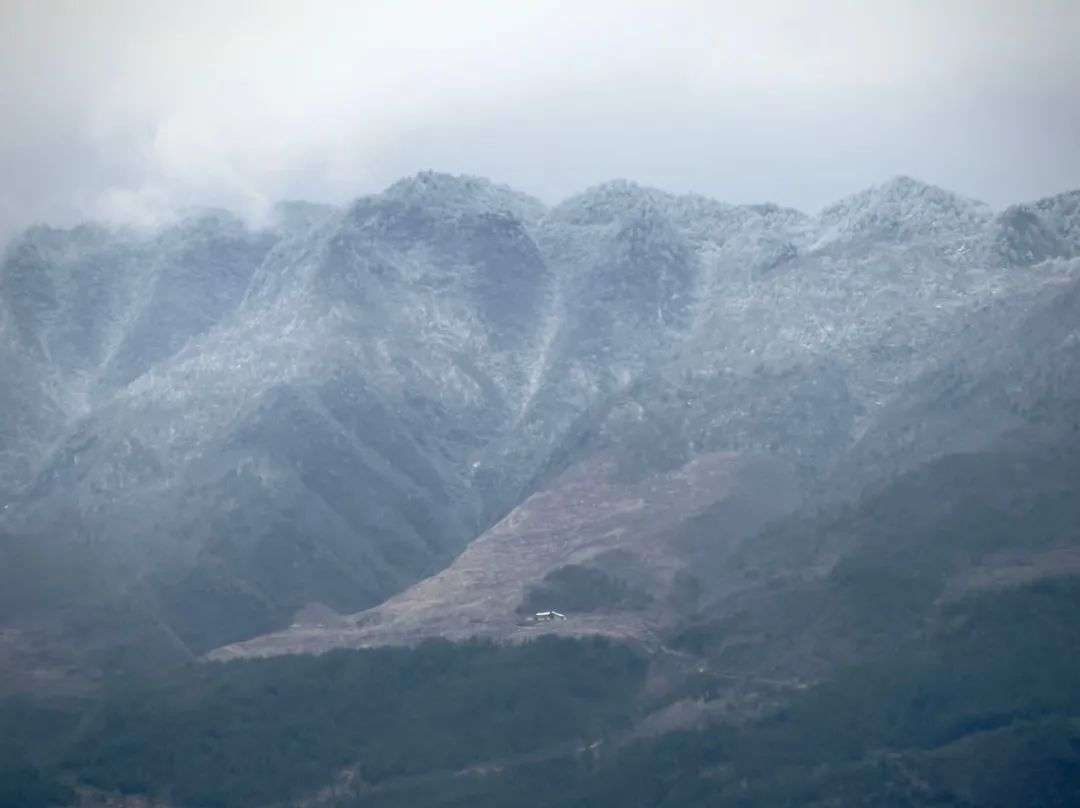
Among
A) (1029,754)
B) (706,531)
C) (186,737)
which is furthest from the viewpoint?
(706,531)

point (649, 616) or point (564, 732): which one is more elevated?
point (649, 616)

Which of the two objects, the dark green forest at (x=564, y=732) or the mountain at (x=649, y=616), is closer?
the dark green forest at (x=564, y=732)

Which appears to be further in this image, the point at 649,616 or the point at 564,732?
the point at 649,616

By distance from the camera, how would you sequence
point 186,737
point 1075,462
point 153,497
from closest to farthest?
point 186,737 < point 1075,462 < point 153,497

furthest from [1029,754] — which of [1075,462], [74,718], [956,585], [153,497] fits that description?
[153,497]

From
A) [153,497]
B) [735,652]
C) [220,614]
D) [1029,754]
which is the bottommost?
[1029,754]

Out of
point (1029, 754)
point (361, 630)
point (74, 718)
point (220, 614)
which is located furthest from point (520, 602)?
point (1029, 754)

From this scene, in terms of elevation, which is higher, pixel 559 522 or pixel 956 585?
pixel 559 522

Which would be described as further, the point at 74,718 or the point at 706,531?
the point at 706,531

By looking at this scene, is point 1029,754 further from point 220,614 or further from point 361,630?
point 220,614

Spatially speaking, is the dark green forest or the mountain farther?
the mountain
